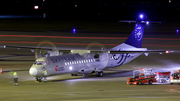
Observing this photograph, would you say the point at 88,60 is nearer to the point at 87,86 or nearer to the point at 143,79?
the point at 87,86

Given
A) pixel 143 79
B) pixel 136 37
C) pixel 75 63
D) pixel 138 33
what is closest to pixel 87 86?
pixel 75 63

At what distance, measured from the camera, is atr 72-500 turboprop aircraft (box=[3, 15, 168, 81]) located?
23.8 meters

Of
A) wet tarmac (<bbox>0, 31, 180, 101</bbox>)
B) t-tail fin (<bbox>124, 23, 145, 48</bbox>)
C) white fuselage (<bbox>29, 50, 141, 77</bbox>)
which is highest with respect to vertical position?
t-tail fin (<bbox>124, 23, 145, 48</bbox>)

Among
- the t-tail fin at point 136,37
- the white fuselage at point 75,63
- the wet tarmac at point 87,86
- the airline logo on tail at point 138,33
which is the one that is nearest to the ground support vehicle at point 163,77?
the wet tarmac at point 87,86

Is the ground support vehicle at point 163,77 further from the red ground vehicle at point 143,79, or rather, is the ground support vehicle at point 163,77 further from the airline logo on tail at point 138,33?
the airline logo on tail at point 138,33

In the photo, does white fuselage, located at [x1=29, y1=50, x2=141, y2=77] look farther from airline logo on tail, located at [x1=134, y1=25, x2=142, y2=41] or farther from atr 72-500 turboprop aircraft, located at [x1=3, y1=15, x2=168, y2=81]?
airline logo on tail, located at [x1=134, y1=25, x2=142, y2=41]

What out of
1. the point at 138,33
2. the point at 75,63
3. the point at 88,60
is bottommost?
the point at 75,63

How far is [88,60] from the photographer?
26.9 meters

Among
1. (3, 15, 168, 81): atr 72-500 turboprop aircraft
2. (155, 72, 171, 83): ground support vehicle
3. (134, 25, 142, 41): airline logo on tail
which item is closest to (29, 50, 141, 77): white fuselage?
(3, 15, 168, 81): atr 72-500 turboprop aircraft

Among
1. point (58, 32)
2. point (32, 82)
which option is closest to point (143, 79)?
point (32, 82)

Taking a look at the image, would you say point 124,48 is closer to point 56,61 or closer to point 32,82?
point 56,61

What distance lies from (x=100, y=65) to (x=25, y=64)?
961 centimetres

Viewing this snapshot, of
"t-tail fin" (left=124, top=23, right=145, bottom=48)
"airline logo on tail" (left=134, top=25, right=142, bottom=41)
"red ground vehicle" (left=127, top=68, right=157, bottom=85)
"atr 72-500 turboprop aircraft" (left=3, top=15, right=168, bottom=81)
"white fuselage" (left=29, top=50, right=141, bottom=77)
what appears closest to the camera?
"red ground vehicle" (left=127, top=68, right=157, bottom=85)

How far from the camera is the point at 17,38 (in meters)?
52.6
